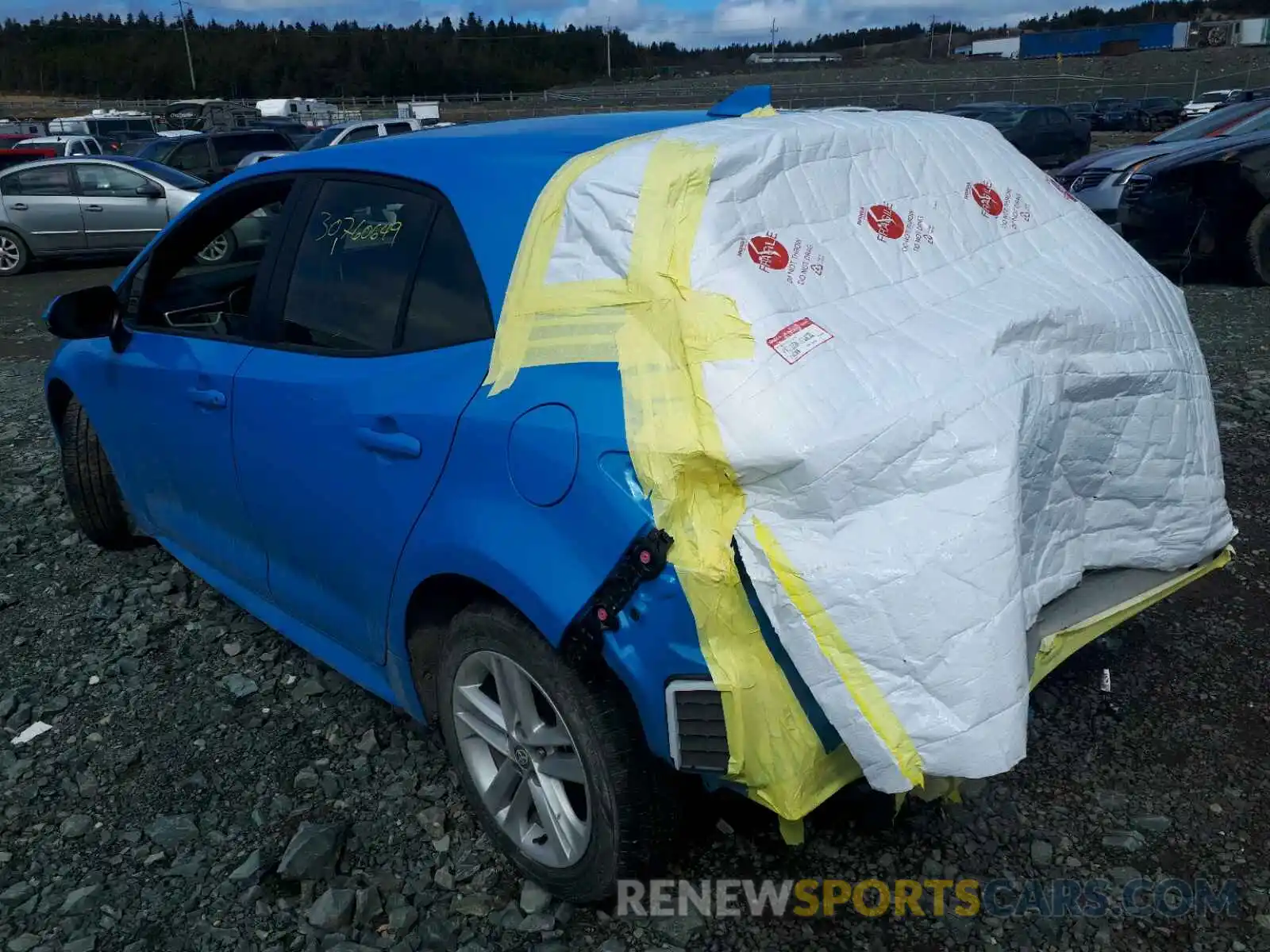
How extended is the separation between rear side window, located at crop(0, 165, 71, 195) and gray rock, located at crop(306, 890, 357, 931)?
14133 millimetres

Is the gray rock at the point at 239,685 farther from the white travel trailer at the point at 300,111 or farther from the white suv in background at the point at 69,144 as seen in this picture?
the white travel trailer at the point at 300,111

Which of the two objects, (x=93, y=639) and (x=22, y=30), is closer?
(x=93, y=639)

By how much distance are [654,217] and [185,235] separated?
2164 millimetres

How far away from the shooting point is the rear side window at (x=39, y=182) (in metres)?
13.4

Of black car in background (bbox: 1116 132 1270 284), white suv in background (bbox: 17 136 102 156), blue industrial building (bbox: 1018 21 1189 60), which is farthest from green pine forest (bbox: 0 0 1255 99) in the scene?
black car in background (bbox: 1116 132 1270 284)

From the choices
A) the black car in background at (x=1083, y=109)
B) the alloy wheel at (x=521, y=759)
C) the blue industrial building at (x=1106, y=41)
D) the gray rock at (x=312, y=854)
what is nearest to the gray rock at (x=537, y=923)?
the alloy wheel at (x=521, y=759)

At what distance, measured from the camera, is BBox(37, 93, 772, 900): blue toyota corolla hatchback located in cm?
194

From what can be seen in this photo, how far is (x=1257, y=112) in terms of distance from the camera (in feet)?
32.5

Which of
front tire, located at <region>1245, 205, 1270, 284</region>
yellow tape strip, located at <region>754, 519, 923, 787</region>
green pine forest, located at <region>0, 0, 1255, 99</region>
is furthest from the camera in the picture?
green pine forest, located at <region>0, 0, 1255, 99</region>

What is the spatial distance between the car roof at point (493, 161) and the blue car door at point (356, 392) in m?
0.05

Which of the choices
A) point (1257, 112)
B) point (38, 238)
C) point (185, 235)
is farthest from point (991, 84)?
point (185, 235)

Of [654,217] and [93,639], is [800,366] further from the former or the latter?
[93,639]

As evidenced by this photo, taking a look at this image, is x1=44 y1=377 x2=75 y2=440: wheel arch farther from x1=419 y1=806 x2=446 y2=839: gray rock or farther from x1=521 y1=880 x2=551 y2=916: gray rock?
x1=521 y1=880 x2=551 y2=916: gray rock

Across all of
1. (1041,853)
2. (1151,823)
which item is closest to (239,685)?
(1041,853)
